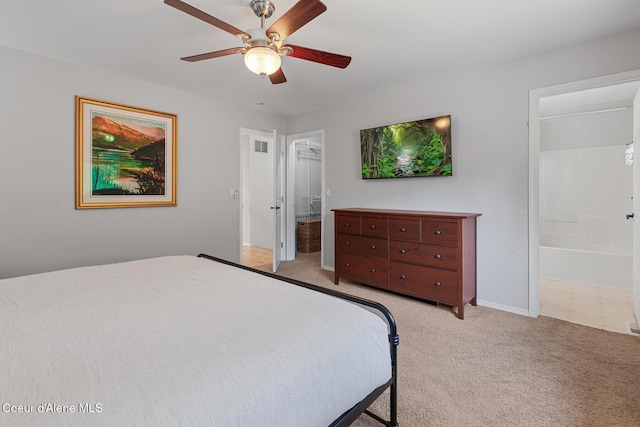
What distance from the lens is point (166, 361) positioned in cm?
88

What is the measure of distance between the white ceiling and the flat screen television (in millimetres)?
576

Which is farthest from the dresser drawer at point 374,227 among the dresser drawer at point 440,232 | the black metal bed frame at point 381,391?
the black metal bed frame at point 381,391

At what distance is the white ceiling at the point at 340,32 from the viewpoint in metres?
2.08

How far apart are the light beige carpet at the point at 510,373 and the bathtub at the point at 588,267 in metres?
1.69

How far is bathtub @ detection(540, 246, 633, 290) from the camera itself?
12.0 ft

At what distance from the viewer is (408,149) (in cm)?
359

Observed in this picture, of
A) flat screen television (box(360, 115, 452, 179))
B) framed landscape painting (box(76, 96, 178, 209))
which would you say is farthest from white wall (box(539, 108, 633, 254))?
framed landscape painting (box(76, 96, 178, 209))

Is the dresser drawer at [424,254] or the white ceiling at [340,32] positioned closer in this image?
the white ceiling at [340,32]

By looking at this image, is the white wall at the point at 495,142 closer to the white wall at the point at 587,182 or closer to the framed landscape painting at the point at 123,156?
the white wall at the point at 587,182

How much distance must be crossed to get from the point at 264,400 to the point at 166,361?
313mm

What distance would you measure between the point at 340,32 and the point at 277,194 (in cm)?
272

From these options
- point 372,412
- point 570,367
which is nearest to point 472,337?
point 570,367

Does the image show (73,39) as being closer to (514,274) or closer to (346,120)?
(346,120)

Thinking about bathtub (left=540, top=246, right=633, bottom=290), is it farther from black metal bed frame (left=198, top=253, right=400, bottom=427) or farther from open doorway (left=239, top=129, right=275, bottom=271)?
open doorway (left=239, top=129, right=275, bottom=271)
